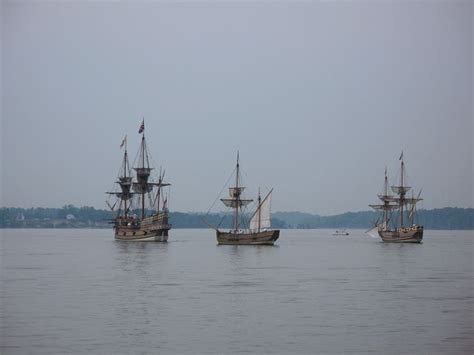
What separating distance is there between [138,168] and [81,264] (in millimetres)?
51089

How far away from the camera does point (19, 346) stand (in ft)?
88.1

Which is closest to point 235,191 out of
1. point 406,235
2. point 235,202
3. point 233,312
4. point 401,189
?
point 235,202

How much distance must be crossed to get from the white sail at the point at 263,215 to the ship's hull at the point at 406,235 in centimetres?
3110

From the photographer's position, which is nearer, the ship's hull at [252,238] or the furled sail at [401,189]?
the ship's hull at [252,238]

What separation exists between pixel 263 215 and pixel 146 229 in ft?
73.6

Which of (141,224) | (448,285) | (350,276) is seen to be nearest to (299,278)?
(350,276)

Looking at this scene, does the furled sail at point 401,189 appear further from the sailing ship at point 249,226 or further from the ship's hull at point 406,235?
the sailing ship at point 249,226

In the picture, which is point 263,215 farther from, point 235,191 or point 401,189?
point 401,189

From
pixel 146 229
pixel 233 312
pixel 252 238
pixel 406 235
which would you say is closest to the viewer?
pixel 233 312

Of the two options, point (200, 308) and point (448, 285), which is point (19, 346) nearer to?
point (200, 308)

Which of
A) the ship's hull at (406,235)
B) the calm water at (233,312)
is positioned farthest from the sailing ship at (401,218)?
the calm water at (233,312)

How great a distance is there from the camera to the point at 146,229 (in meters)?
115

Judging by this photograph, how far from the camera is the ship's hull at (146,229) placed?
377 feet

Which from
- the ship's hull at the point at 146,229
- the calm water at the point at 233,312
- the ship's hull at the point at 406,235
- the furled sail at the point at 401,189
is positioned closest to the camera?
the calm water at the point at 233,312
